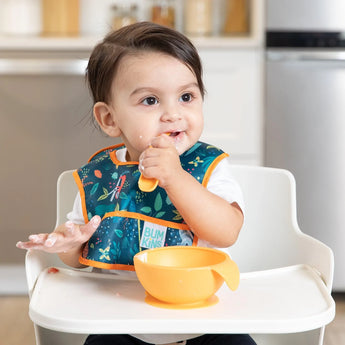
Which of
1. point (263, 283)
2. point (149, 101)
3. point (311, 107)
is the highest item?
point (149, 101)

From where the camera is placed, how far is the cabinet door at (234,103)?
2184 millimetres

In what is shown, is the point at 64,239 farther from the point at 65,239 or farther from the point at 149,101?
the point at 149,101

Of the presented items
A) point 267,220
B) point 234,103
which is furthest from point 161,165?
point 234,103

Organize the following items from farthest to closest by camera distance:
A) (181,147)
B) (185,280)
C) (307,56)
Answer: (307,56), (181,147), (185,280)


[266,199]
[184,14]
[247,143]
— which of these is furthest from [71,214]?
[184,14]

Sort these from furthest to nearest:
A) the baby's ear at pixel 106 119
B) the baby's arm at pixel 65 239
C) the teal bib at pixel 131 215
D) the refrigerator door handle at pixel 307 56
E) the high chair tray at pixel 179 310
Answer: the refrigerator door handle at pixel 307 56, the baby's ear at pixel 106 119, the teal bib at pixel 131 215, the baby's arm at pixel 65 239, the high chair tray at pixel 179 310

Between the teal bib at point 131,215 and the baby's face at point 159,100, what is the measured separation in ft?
0.17

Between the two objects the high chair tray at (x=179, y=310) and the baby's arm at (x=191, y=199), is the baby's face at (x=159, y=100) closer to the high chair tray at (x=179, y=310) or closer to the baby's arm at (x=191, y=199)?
the baby's arm at (x=191, y=199)

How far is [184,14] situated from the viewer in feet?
8.15

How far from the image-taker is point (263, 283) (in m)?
0.90

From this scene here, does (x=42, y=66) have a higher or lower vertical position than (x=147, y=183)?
higher

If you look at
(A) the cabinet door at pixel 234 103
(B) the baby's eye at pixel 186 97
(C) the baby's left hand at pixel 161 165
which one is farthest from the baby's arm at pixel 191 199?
(A) the cabinet door at pixel 234 103

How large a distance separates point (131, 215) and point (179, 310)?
0.84ft

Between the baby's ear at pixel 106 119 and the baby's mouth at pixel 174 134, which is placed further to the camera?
the baby's ear at pixel 106 119
